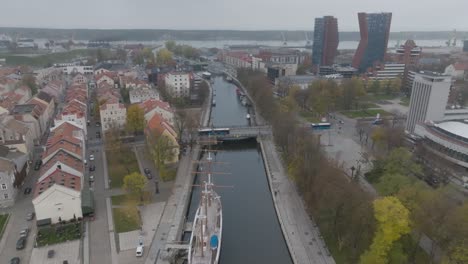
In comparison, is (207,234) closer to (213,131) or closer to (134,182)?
(134,182)

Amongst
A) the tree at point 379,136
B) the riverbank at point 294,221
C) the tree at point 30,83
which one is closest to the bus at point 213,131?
the riverbank at point 294,221

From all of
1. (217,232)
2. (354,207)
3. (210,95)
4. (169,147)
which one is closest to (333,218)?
(354,207)

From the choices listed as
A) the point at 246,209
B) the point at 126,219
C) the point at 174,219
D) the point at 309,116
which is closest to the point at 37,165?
the point at 126,219

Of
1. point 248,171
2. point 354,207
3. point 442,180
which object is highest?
point 354,207

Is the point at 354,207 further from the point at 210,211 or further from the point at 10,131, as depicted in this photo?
the point at 10,131

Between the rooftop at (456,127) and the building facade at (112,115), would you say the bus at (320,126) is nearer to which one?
the rooftop at (456,127)

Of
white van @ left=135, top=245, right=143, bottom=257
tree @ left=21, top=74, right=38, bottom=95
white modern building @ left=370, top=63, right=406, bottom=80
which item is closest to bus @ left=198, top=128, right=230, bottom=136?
white van @ left=135, top=245, right=143, bottom=257

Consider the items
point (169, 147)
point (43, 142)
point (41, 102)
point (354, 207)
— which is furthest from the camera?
point (41, 102)
